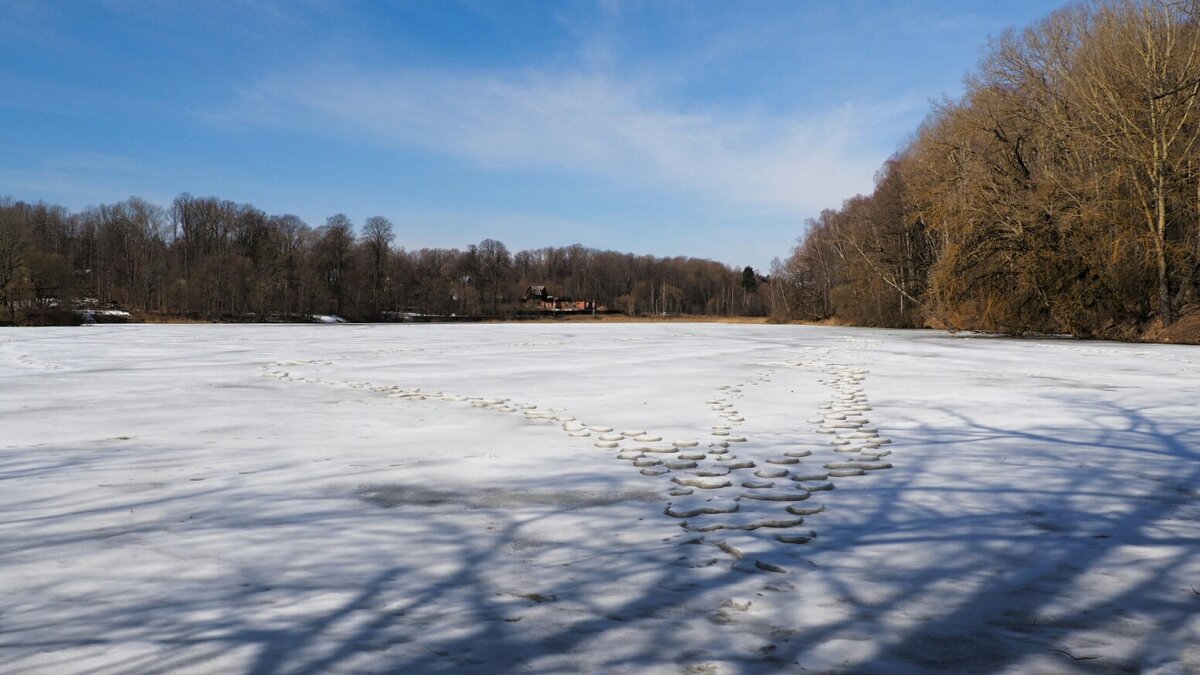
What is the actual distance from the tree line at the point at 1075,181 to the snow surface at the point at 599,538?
2008 centimetres

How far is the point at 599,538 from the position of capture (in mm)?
3285

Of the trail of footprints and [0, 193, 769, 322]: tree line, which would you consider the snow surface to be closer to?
the trail of footprints

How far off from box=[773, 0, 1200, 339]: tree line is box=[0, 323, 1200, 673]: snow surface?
20084 mm

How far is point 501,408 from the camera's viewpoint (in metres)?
7.36

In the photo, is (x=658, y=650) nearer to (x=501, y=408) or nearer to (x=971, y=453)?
(x=971, y=453)

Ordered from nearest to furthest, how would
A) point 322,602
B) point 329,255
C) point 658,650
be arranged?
1. point 658,650
2. point 322,602
3. point 329,255

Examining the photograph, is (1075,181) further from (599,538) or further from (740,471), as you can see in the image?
(599,538)

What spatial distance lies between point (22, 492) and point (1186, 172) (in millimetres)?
28779

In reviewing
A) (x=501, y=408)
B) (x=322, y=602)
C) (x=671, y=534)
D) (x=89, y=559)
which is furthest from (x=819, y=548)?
(x=501, y=408)

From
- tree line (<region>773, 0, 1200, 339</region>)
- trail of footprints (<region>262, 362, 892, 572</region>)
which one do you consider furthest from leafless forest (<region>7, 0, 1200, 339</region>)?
trail of footprints (<region>262, 362, 892, 572</region>)

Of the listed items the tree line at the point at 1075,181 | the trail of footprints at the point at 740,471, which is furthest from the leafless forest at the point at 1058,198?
the trail of footprints at the point at 740,471

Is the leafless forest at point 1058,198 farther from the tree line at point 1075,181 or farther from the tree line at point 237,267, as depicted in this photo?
the tree line at point 237,267

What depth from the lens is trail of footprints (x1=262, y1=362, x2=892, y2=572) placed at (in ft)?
10.8

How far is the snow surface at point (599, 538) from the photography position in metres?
2.23
